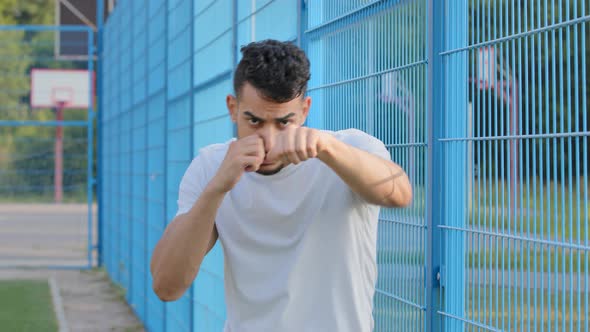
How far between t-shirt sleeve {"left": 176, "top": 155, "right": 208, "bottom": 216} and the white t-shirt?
9 centimetres

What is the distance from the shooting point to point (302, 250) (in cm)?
216

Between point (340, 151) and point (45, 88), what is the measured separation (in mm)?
22333

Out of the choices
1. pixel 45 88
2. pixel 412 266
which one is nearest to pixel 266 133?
pixel 412 266

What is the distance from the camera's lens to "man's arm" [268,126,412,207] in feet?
6.35

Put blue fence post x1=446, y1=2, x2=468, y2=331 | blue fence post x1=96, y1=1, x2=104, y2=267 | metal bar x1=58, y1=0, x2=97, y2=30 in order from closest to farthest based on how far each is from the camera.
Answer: blue fence post x1=446, y1=2, x2=468, y2=331 < blue fence post x1=96, y1=1, x2=104, y2=267 < metal bar x1=58, y1=0, x2=97, y2=30

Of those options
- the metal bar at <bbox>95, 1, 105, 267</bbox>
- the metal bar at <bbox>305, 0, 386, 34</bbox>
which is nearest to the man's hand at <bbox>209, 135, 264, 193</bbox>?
the metal bar at <bbox>305, 0, 386, 34</bbox>

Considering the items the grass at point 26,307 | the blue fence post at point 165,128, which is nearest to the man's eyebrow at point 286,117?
the blue fence post at point 165,128

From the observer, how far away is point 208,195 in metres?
2.13

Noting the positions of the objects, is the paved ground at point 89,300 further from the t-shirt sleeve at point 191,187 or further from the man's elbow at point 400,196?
the man's elbow at point 400,196

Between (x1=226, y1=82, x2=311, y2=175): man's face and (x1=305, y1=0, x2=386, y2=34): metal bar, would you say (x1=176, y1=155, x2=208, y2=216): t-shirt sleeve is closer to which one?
(x1=226, y1=82, x2=311, y2=175): man's face

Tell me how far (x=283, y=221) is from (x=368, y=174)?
0.25 metres

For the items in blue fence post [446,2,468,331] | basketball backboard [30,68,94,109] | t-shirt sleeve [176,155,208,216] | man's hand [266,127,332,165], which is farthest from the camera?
basketball backboard [30,68,94,109]

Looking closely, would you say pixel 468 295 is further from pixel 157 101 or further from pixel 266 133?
pixel 157 101

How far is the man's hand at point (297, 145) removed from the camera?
6.32 ft
